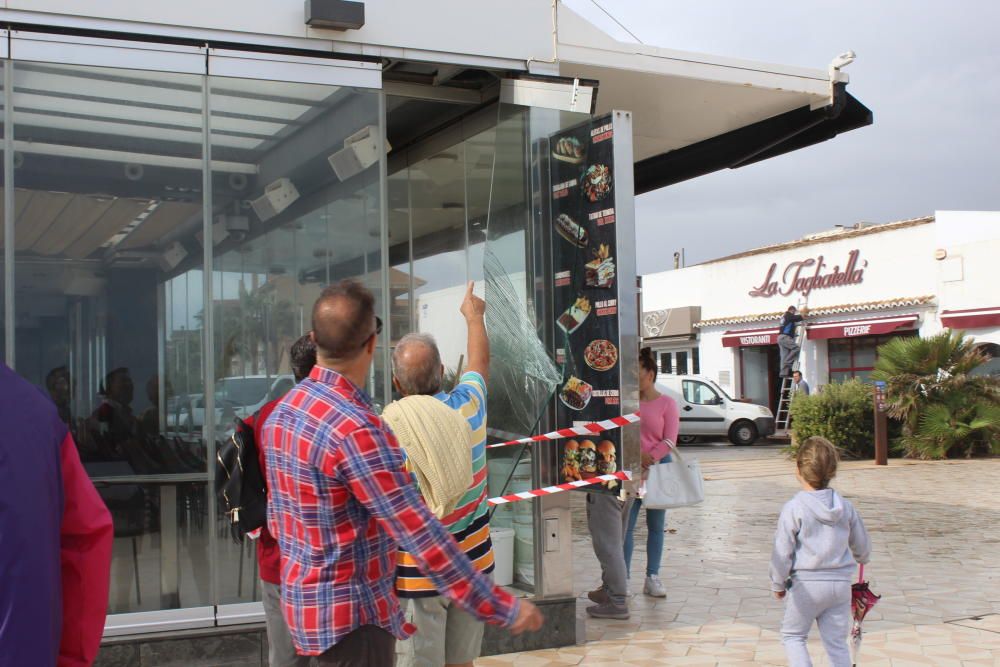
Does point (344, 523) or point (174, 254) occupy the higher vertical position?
point (174, 254)

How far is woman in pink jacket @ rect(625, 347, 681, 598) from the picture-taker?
23.6 feet

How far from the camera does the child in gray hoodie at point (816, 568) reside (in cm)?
443

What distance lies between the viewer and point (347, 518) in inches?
101

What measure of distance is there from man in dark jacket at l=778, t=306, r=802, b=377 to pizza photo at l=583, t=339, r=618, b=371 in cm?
2406

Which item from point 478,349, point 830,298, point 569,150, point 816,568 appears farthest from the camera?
point 830,298

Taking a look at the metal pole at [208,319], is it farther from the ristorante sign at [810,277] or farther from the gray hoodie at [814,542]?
the ristorante sign at [810,277]

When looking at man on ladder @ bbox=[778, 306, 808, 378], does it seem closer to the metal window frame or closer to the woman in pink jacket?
the woman in pink jacket

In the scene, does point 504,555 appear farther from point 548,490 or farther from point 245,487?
point 245,487

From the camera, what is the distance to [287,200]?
5.75 m

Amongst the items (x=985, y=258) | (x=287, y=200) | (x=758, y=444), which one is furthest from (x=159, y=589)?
(x=985, y=258)

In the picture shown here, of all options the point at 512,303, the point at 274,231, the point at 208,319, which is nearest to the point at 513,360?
the point at 512,303

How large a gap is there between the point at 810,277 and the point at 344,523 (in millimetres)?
29426

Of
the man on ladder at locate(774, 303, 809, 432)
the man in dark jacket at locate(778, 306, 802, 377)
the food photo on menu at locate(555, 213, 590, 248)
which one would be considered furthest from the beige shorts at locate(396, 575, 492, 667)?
the man in dark jacket at locate(778, 306, 802, 377)

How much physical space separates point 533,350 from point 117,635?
8.84 ft
